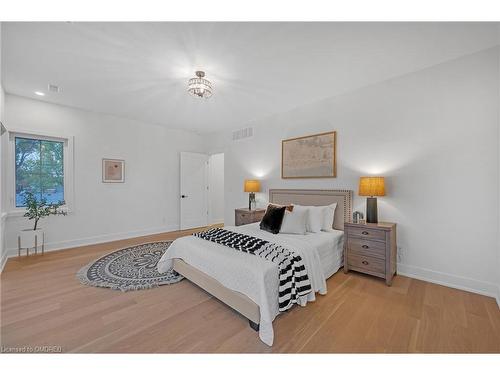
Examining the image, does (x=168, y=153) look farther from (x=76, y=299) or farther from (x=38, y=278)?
(x=76, y=299)

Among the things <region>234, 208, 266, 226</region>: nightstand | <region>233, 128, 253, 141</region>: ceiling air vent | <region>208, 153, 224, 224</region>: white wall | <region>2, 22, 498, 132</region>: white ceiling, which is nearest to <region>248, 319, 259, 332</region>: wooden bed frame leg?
<region>234, 208, 266, 226</region>: nightstand

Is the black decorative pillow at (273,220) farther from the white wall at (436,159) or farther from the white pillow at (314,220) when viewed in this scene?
the white wall at (436,159)

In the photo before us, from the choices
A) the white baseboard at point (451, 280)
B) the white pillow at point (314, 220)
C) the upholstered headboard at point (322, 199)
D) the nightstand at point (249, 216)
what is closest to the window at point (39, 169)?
the nightstand at point (249, 216)

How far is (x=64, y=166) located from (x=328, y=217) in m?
4.95

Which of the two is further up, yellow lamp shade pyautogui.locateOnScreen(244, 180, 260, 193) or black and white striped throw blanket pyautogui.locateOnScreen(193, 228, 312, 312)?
yellow lamp shade pyautogui.locateOnScreen(244, 180, 260, 193)

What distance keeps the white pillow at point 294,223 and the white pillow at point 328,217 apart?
1.37ft

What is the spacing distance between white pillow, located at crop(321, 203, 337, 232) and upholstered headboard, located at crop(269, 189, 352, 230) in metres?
0.11

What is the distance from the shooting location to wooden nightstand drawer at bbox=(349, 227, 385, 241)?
102 inches

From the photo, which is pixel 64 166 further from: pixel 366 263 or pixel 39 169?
pixel 366 263

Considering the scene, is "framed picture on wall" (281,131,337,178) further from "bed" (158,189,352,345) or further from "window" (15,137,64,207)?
"window" (15,137,64,207)

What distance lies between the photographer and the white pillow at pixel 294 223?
115 inches

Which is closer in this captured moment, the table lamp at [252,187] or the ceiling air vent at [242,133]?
the table lamp at [252,187]

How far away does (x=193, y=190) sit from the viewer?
5852mm
